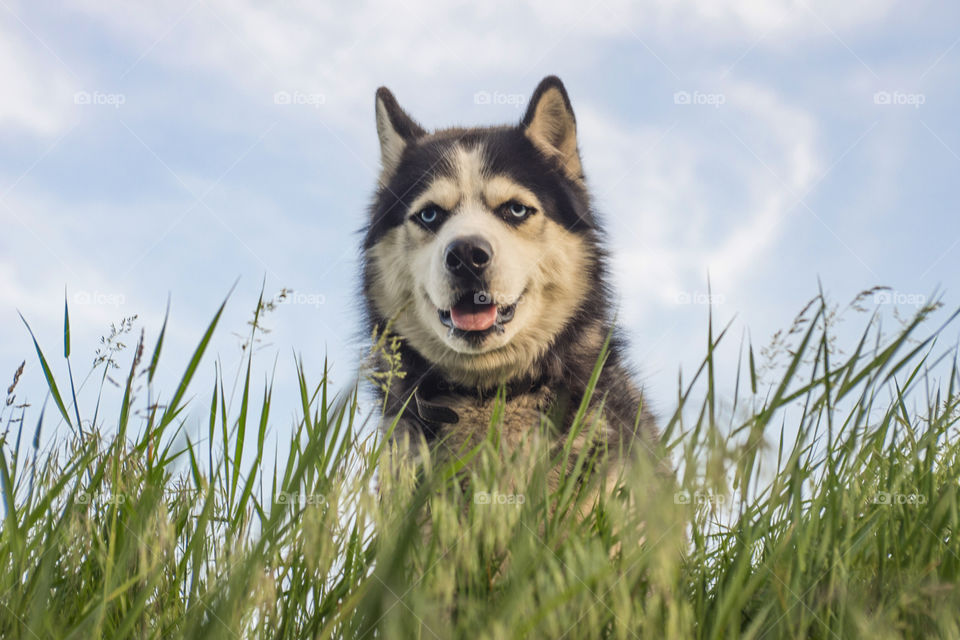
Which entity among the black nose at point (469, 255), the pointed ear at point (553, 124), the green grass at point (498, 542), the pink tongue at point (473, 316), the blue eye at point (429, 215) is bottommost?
the green grass at point (498, 542)

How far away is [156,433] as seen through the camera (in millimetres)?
1716

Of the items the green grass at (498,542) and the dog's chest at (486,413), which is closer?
the green grass at (498,542)

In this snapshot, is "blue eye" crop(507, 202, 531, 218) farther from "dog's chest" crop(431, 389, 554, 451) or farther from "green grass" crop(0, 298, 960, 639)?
"green grass" crop(0, 298, 960, 639)

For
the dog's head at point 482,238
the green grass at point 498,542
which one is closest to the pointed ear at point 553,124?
the dog's head at point 482,238

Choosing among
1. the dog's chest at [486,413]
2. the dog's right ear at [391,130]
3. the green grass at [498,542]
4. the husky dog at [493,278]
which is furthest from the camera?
the dog's right ear at [391,130]

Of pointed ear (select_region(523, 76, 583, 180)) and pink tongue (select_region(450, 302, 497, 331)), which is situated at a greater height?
pointed ear (select_region(523, 76, 583, 180))

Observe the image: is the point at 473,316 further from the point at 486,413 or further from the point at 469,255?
the point at 486,413

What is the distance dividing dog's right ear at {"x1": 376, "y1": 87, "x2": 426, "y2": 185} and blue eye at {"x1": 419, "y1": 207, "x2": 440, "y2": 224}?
615 millimetres

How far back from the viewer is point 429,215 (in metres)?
3.47

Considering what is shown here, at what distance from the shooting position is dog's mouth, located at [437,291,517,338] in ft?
10.1

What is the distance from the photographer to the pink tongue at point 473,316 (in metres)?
3.09

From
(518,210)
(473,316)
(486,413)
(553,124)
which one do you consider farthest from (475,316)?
(553,124)

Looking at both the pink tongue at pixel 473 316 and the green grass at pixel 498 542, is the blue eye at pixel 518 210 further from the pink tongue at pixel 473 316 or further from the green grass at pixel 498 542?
the green grass at pixel 498 542

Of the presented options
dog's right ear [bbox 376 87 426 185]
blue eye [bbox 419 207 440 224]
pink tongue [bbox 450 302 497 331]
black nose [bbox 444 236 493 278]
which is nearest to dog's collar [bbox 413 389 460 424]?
pink tongue [bbox 450 302 497 331]
